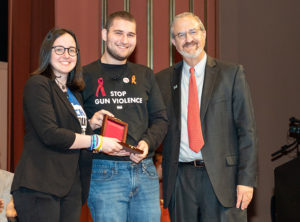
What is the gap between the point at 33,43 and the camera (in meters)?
4.14

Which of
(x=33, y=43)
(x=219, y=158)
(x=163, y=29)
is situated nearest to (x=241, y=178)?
(x=219, y=158)

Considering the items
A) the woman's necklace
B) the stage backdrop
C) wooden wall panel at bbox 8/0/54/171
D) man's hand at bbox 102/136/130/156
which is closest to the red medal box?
man's hand at bbox 102/136/130/156

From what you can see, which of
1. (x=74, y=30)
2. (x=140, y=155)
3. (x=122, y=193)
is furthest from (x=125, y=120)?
(x=74, y=30)

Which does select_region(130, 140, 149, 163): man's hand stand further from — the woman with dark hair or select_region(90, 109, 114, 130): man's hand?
select_region(90, 109, 114, 130): man's hand

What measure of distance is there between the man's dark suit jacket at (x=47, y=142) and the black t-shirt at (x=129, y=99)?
0.37 metres

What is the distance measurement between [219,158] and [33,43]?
236 centimetres

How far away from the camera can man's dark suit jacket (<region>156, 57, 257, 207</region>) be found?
8.98ft

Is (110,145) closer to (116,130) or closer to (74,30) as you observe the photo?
(116,130)

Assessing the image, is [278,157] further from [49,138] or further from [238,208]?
[49,138]

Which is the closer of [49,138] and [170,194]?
[49,138]

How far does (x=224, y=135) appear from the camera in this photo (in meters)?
2.80

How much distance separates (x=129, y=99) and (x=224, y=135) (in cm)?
69

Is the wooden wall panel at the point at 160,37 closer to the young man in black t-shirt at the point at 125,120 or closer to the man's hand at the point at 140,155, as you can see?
the young man in black t-shirt at the point at 125,120

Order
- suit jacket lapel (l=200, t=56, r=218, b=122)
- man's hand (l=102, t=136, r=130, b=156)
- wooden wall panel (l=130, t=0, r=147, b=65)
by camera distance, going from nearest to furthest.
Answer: man's hand (l=102, t=136, r=130, b=156) < suit jacket lapel (l=200, t=56, r=218, b=122) < wooden wall panel (l=130, t=0, r=147, b=65)
